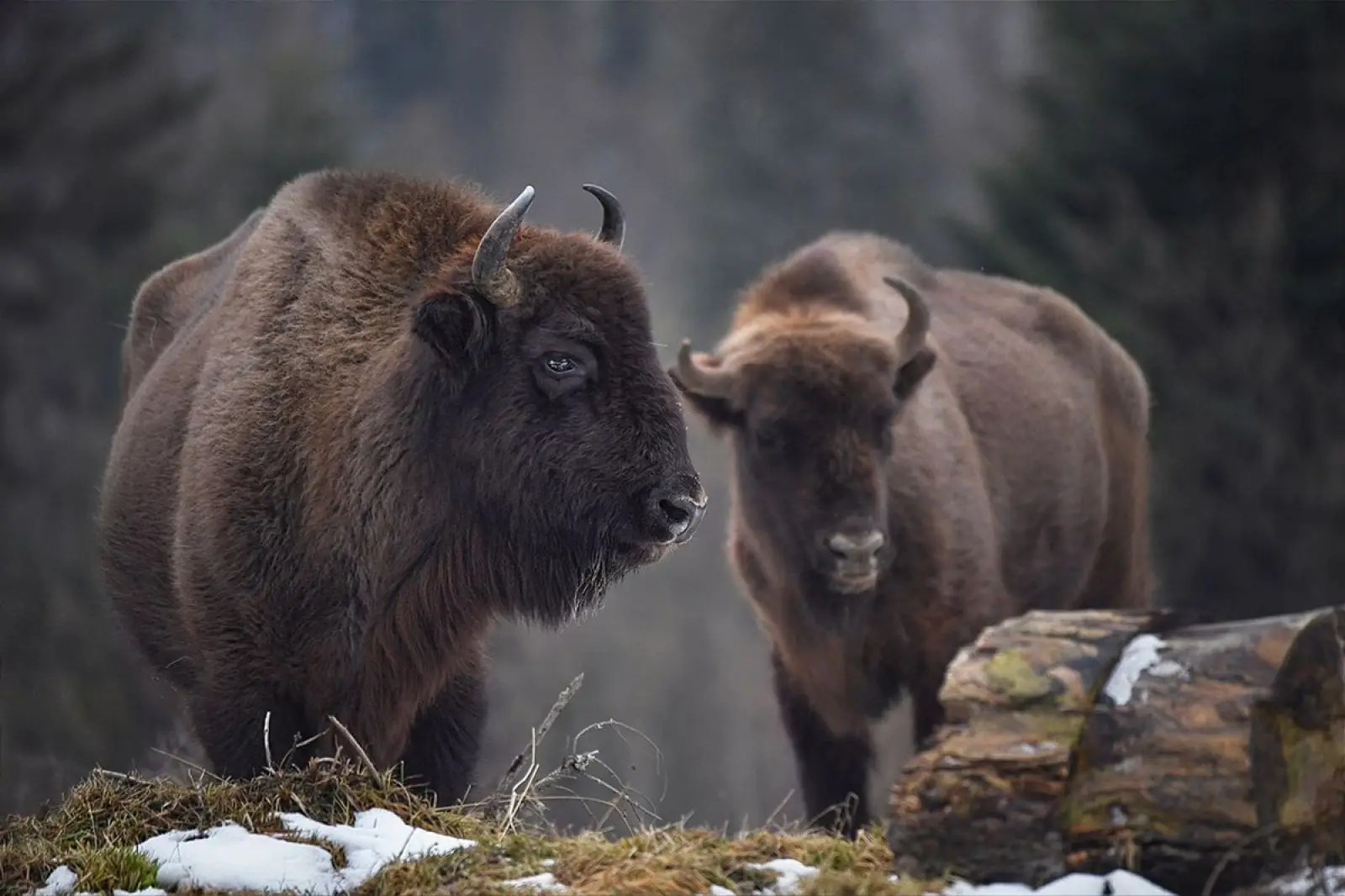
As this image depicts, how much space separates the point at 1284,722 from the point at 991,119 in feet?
120

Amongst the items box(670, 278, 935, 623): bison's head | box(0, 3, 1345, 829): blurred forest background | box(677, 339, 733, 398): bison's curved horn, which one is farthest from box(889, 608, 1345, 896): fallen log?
box(0, 3, 1345, 829): blurred forest background

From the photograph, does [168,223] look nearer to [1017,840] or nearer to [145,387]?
[145,387]

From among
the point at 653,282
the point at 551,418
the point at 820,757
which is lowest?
the point at 820,757

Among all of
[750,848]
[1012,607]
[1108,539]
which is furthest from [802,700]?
[750,848]

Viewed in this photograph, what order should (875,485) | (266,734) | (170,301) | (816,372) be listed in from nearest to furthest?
(266,734), (875,485), (170,301), (816,372)

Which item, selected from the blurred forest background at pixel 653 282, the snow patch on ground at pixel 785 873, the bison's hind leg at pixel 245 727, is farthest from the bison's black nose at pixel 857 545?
the blurred forest background at pixel 653 282

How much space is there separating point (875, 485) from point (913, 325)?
98 cm

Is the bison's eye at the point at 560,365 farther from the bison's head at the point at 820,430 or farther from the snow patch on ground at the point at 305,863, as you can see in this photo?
the bison's head at the point at 820,430

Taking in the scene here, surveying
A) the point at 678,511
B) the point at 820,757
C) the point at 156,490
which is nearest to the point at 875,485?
the point at 820,757

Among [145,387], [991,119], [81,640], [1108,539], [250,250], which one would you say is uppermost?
[991,119]

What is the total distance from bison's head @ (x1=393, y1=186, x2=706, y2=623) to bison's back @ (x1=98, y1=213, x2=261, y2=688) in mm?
1172

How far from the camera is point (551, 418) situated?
5.79m

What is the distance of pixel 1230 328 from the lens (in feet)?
67.5

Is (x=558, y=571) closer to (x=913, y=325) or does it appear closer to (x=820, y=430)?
(x=820, y=430)
